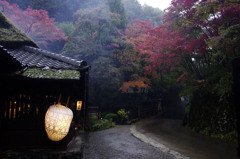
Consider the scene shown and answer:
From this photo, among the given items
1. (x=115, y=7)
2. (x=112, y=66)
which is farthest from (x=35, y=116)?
(x=115, y=7)

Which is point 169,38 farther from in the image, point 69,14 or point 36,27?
point 69,14

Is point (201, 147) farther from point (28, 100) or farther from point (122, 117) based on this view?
point (122, 117)

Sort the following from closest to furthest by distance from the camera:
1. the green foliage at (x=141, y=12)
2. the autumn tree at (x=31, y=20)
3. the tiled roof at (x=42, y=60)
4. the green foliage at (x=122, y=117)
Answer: the tiled roof at (x=42, y=60) → the green foliage at (x=122, y=117) → the autumn tree at (x=31, y=20) → the green foliage at (x=141, y=12)

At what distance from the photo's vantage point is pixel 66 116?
14.4 ft

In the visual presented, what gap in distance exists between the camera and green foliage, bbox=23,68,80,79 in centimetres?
457

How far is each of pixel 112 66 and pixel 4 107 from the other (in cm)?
1167

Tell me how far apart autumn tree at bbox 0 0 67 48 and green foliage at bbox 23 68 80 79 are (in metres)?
15.4

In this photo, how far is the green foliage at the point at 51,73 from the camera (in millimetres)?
4570

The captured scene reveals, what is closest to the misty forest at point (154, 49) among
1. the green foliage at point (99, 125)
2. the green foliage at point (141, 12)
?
the green foliage at point (141, 12)

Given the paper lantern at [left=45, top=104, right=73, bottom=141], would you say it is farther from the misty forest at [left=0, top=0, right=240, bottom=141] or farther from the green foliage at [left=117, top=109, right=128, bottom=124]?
the green foliage at [left=117, top=109, right=128, bottom=124]

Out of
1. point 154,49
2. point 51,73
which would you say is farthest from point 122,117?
point 51,73

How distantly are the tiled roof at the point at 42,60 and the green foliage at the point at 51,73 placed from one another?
26 centimetres

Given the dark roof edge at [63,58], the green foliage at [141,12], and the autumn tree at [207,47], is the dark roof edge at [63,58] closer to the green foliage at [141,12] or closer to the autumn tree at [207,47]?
the autumn tree at [207,47]

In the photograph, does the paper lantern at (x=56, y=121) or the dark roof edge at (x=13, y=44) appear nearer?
the paper lantern at (x=56, y=121)
